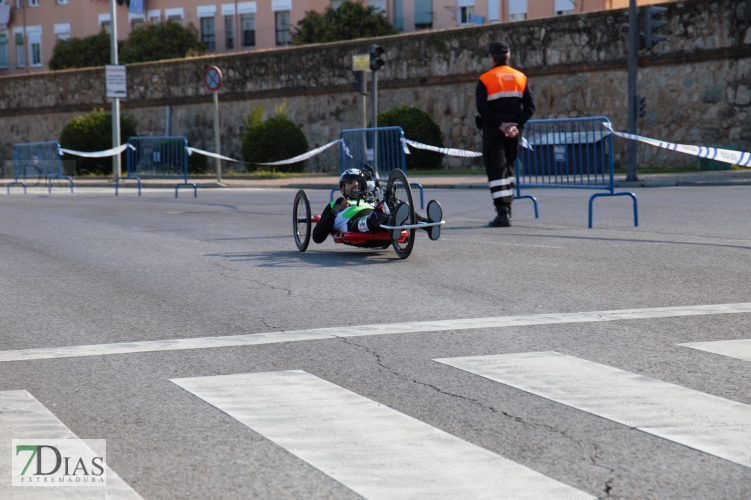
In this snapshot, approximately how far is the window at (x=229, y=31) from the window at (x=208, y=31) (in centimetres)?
90

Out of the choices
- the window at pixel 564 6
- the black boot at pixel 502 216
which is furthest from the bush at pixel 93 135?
the black boot at pixel 502 216

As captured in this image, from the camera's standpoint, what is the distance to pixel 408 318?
6582 millimetres

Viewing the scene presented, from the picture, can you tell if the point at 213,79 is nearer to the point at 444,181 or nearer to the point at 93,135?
the point at 444,181

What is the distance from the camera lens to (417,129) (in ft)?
95.7

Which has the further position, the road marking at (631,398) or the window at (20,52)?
the window at (20,52)

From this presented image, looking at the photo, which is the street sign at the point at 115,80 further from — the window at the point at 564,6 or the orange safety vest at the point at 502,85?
the window at the point at 564,6

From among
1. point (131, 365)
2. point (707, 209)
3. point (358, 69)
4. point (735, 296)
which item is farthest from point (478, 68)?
point (131, 365)

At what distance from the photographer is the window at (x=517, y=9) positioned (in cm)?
4728

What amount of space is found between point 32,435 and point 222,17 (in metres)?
54.6

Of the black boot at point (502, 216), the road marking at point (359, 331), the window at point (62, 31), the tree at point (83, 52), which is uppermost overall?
the window at point (62, 31)

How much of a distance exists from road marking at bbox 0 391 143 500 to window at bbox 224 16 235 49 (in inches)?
2099

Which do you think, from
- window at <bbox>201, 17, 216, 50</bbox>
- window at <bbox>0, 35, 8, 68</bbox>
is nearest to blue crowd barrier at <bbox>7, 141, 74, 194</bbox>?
window at <bbox>201, 17, 216, 50</bbox>

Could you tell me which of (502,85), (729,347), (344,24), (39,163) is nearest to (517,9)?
(344,24)

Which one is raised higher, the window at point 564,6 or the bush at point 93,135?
the window at point 564,6
